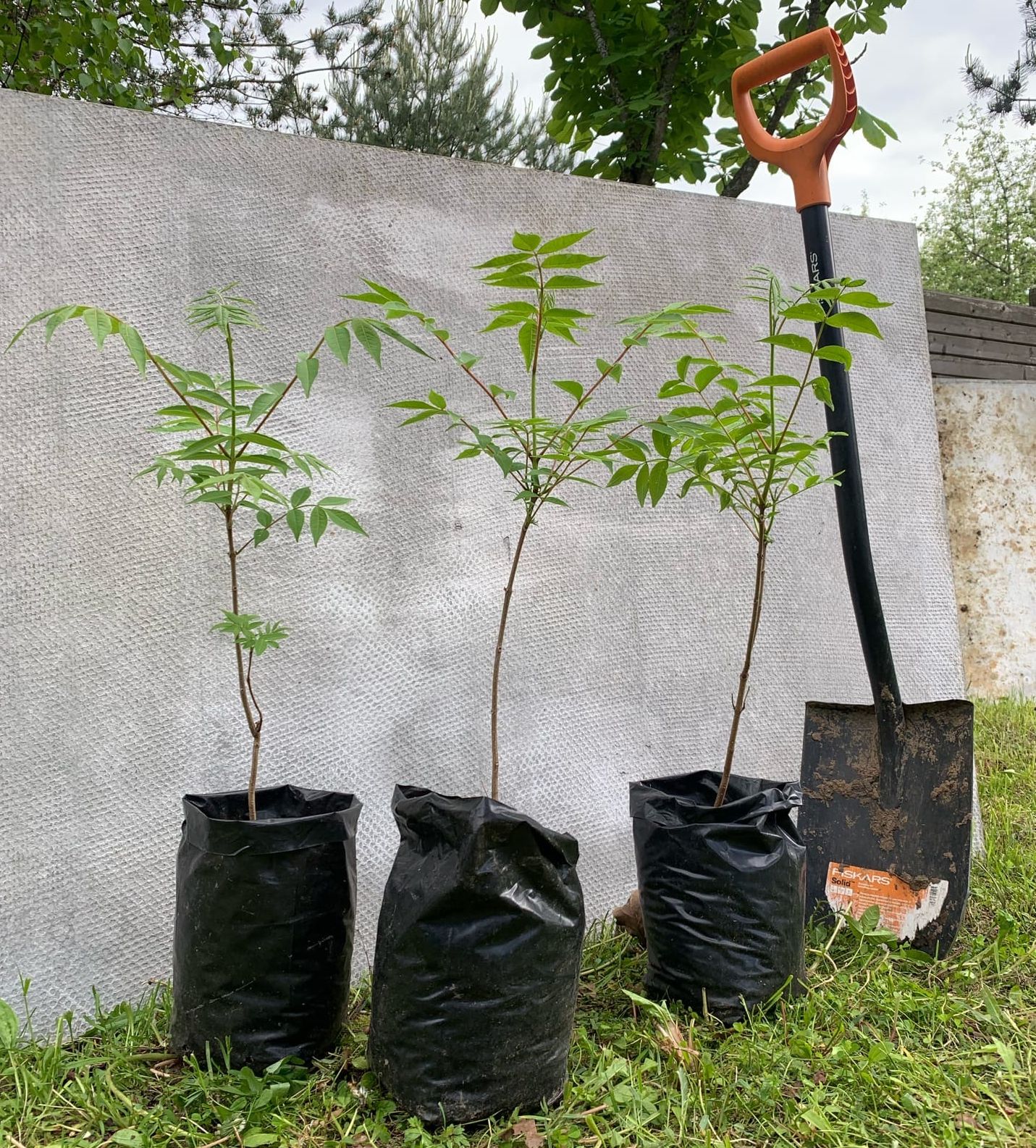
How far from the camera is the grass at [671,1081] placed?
117 cm

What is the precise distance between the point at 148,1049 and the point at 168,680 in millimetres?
600

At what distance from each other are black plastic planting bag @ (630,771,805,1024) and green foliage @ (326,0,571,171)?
6389 millimetres

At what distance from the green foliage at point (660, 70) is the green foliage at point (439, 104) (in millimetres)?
4243

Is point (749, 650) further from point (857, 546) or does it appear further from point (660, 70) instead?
point (660, 70)

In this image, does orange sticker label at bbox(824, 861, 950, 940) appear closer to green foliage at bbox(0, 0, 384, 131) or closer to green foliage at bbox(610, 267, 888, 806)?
green foliage at bbox(610, 267, 888, 806)

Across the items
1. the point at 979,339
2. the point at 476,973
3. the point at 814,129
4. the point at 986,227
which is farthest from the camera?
the point at 986,227

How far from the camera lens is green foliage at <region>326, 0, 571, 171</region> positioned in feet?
22.4

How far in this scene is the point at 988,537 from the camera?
142 inches

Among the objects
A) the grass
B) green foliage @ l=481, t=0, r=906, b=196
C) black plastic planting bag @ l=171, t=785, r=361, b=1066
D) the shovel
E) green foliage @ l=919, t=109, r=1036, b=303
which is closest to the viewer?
the grass

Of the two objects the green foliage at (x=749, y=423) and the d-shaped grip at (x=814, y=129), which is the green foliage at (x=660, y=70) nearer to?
the d-shaped grip at (x=814, y=129)

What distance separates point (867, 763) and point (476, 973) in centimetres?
102

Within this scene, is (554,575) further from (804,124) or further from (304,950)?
(804,124)

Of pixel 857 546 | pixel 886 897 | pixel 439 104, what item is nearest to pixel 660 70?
pixel 857 546

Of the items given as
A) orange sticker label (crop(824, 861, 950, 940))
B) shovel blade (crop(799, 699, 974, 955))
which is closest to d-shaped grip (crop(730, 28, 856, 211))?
shovel blade (crop(799, 699, 974, 955))
